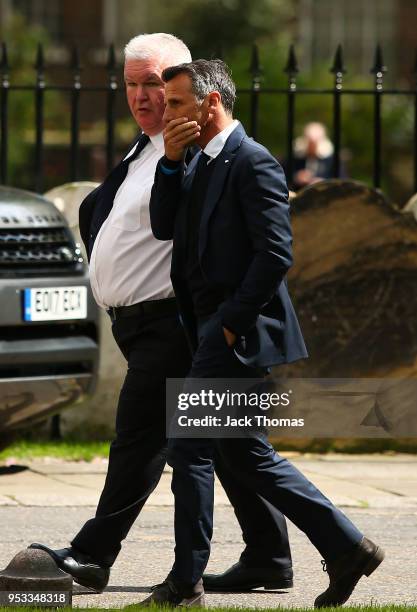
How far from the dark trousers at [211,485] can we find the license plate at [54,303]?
2.36m

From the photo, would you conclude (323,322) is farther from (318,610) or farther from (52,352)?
(318,610)

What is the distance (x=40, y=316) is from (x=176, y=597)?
2.53m

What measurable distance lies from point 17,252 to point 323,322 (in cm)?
188

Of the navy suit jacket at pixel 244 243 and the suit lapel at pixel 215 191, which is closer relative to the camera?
the navy suit jacket at pixel 244 243

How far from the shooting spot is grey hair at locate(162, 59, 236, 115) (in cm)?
485

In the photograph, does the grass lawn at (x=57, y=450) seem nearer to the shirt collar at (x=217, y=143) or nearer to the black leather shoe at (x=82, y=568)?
the black leather shoe at (x=82, y=568)

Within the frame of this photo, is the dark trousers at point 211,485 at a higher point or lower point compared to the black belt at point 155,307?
lower

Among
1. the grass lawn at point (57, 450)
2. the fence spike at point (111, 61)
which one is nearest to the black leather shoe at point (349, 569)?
the grass lawn at point (57, 450)

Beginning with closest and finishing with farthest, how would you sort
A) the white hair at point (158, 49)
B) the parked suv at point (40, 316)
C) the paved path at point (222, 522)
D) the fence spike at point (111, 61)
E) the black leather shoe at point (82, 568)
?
the black leather shoe at point (82, 568)
the white hair at point (158, 49)
the paved path at point (222, 522)
the parked suv at point (40, 316)
the fence spike at point (111, 61)

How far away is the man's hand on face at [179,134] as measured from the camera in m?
4.86

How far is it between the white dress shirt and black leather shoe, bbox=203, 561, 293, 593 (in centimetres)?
98

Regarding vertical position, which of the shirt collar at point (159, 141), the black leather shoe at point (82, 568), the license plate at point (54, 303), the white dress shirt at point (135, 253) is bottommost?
the black leather shoe at point (82, 568)

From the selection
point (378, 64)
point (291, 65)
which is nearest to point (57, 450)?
point (291, 65)

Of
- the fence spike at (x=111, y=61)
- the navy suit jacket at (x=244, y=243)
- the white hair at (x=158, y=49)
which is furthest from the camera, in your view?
the fence spike at (x=111, y=61)
